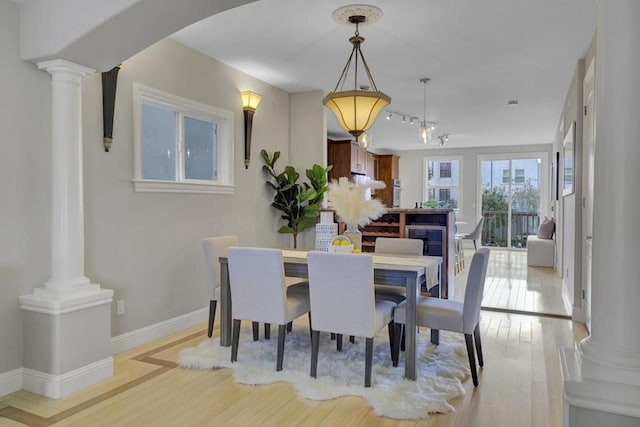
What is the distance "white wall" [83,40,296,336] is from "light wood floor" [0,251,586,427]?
0.65m

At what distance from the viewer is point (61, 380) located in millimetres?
2631

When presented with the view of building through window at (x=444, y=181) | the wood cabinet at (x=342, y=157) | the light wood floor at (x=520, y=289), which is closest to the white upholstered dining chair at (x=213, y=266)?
the light wood floor at (x=520, y=289)

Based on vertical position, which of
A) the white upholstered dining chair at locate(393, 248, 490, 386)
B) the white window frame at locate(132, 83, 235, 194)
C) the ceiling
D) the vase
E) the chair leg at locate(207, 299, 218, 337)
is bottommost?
the chair leg at locate(207, 299, 218, 337)

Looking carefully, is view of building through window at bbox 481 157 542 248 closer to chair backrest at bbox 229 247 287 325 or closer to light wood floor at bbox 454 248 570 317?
light wood floor at bbox 454 248 570 317

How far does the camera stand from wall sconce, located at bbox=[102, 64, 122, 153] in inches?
128

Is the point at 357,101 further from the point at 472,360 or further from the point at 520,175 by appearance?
the point at 520,175

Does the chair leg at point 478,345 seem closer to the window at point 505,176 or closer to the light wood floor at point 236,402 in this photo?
the light wood floor at point 236,402

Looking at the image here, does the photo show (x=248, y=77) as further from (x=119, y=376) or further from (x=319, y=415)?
(x=319, y=415)

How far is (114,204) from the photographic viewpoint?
11.2 ft

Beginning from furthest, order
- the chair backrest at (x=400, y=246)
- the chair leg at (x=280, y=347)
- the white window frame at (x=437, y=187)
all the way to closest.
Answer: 1. the white window frame at (x=437, y=187)
2. the chair backrest at (x=400, y=246)
3. the chair leg at (x=280, y=347)

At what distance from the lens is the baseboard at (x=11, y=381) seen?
2651 mm

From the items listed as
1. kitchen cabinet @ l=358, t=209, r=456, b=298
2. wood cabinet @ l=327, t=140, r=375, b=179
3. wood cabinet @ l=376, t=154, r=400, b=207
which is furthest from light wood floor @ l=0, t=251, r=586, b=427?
wood cabinet @ l=376, t=154, r=400, b=207

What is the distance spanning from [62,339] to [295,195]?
3.19 metres

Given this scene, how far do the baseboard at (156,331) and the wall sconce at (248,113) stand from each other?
1.72 meters
